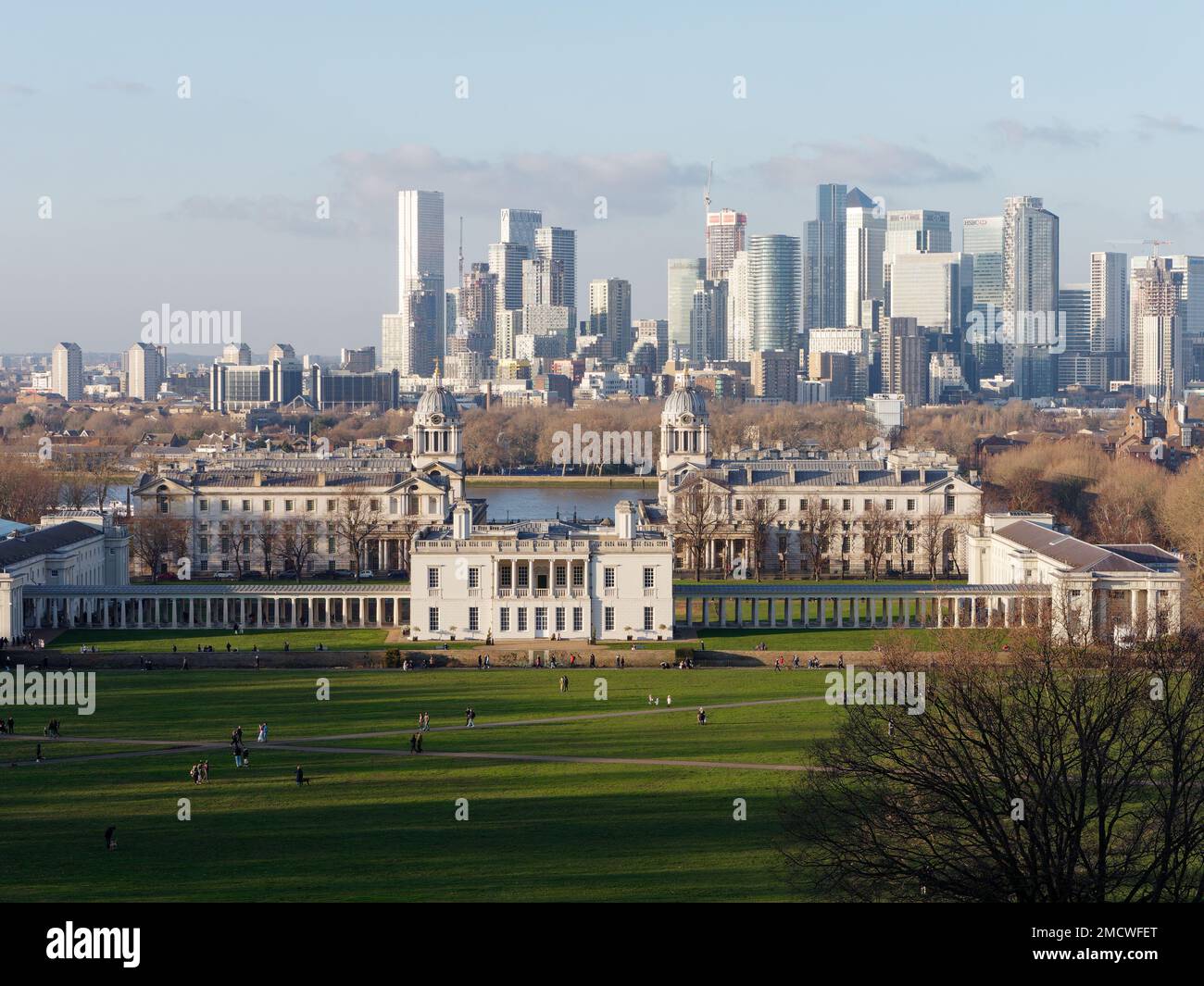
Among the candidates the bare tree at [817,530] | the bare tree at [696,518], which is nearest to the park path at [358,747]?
the bare tree at [696,518]

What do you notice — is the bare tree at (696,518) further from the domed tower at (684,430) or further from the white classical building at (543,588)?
the white classical building at (543,588)

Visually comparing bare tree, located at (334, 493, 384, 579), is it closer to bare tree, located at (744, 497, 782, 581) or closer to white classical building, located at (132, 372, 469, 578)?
white classical building, located at (132, 372, 469, 578)

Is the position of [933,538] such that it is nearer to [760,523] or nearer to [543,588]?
[760,523]

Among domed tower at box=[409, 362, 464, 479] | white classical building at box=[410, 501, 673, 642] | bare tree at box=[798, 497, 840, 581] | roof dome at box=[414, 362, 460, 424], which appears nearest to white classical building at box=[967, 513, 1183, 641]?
bare tree at box=[798, 497, 840, 581]

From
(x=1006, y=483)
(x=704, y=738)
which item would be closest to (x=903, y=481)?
(x=1006, y=483)

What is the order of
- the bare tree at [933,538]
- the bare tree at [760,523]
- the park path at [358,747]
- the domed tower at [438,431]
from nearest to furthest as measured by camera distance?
1. the park path at [358,747]
2. the bare tree at [760,523]
3. the bare tree at [933,538]
4. the domed tower at [438,431]

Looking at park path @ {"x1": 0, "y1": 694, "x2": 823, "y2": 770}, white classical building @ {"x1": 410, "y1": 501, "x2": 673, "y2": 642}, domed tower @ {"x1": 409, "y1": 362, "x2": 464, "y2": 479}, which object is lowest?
park path @ {"x1": 0, "y1": 694, "x2": 823, "y2": 770}
